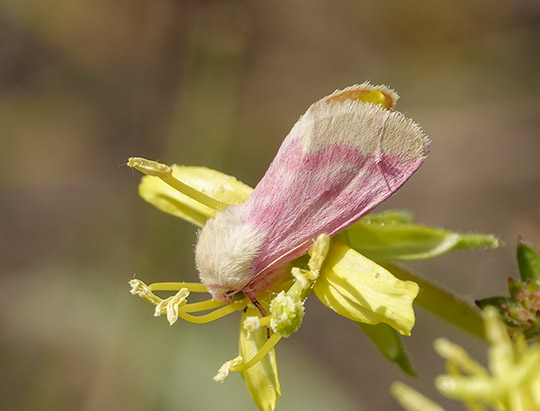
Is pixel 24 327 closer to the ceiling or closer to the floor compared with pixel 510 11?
closer to the floor

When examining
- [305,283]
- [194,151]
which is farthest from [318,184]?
[194,151]

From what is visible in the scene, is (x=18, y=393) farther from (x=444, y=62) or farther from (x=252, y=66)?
(x=444, y=62)

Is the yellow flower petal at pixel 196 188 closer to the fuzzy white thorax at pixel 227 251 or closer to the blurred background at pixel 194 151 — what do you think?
the fuzzy white thorax at pixel 227 251

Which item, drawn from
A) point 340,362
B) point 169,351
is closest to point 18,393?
point 169,351

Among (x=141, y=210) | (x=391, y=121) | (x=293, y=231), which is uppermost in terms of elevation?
(x=141, y=210)

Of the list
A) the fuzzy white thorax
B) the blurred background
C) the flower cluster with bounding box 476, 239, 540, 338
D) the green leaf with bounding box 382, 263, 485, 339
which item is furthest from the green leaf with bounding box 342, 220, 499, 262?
the blurred background

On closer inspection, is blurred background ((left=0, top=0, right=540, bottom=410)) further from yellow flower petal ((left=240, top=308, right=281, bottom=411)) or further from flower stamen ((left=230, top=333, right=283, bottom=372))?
flower stamen ((left=230, top=333, right=283, bottom=372))
